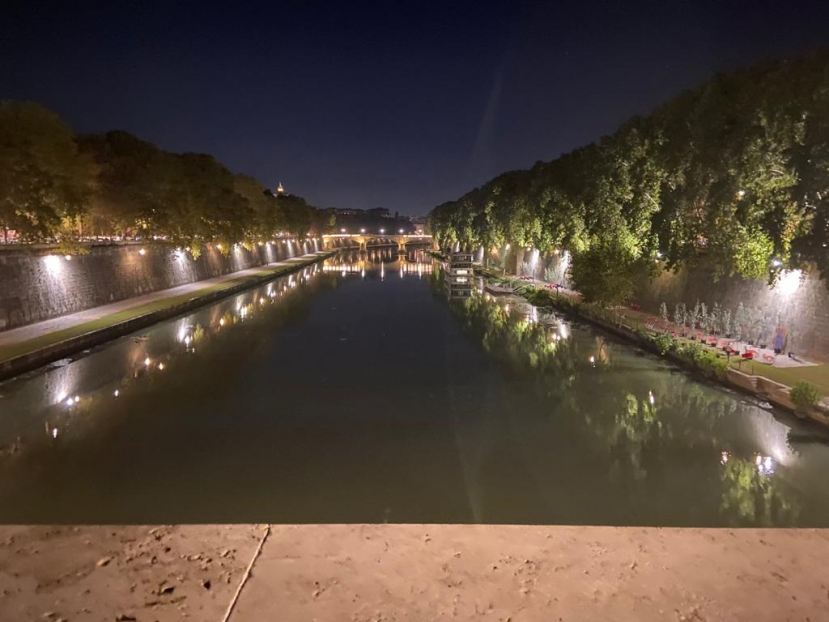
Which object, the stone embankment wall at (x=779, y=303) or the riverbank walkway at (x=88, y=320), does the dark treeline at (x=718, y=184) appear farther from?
the riverbank walkway at (x=88, y=320)

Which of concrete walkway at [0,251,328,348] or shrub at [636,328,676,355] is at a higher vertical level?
concrete walkway at [0,251,328,348]

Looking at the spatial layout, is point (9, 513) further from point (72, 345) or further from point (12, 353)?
point (72, 345)

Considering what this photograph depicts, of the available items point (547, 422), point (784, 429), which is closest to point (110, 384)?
point (547, 422)

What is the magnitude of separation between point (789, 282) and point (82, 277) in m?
24.1

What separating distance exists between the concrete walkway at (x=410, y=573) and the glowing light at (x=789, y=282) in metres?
12.0

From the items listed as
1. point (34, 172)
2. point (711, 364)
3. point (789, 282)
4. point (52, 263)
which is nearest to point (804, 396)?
point (711, 364)

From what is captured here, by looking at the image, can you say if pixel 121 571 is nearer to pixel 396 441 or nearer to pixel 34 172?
pixel 396 441

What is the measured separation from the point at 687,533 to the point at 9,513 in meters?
7.77

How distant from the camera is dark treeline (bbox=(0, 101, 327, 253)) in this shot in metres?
17.9

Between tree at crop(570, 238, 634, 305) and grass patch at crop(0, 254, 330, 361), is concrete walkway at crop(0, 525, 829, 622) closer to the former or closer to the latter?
grass patch at crop(0, 254, 330, 361)

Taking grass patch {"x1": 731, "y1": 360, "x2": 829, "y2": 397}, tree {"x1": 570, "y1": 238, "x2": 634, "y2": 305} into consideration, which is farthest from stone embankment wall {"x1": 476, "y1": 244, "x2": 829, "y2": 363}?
tree {"x1": 570, "y1": 238, "x2": 634, "y2": 305}

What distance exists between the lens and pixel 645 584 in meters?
4.32

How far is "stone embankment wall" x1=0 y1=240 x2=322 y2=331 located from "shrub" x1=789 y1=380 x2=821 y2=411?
20617 millimetres

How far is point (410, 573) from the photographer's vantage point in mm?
4422
